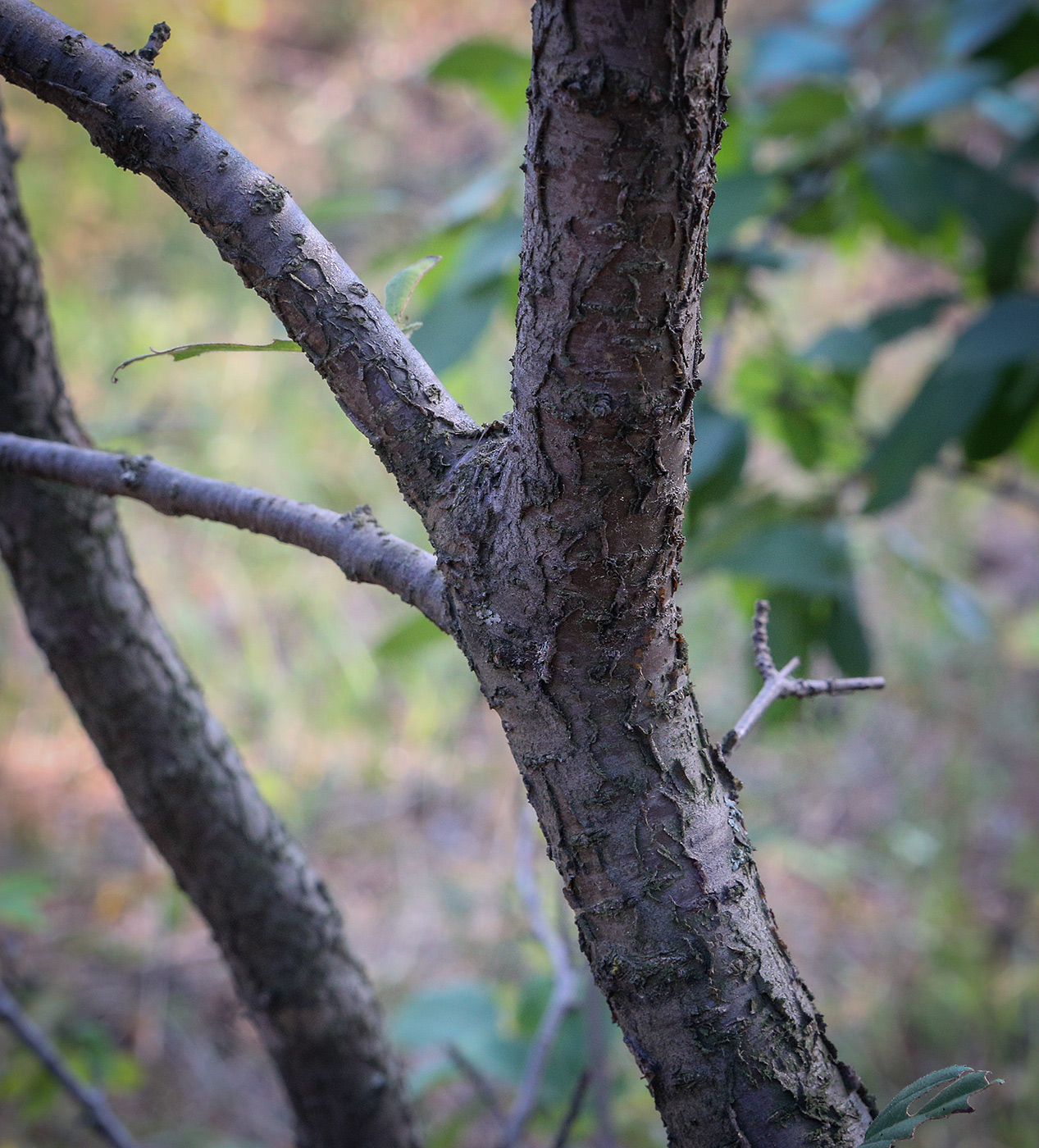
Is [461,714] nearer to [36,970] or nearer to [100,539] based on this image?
[36,970]

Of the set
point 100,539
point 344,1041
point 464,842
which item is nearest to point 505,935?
point 464,842

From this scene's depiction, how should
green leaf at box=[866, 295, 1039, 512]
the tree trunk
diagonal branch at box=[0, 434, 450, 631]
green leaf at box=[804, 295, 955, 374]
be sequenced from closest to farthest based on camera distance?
Answer: the tree trunk < diagonal branch at box=[0, 434, 450, 631] < green leaf at box=[866, 295, 1039, 512] < green leaf at box=[804, 295, 955, 374]

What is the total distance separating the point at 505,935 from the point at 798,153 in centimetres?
129

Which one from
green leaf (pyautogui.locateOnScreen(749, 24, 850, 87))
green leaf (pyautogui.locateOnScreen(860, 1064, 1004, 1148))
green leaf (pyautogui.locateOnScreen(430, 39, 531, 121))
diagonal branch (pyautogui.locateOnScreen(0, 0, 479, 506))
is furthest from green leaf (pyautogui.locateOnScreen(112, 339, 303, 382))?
green leaf (pyautogui.locateOnScreen(749, 24, 850, 87))

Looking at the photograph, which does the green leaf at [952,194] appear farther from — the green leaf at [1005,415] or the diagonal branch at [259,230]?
the diagonal branch at [259,230]

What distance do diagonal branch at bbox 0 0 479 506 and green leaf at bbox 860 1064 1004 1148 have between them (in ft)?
0.82

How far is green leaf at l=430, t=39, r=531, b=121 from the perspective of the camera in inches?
31.5

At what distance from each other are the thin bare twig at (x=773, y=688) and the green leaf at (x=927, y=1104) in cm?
12

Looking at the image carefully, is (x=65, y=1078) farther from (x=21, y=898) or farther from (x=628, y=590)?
(x=628, y=590)

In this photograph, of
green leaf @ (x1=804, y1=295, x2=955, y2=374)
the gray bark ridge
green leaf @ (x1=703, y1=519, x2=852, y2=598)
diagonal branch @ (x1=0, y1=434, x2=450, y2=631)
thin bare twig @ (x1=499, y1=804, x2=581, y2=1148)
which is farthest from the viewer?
green leaf @ (x1=804, y1=295, x2=955, y2=374)

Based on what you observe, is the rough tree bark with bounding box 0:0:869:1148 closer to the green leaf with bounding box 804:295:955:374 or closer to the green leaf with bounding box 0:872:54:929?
the green leaf with bounding box 0:872:54:929

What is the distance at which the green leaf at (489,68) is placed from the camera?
0.80 m

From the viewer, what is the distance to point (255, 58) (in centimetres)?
268

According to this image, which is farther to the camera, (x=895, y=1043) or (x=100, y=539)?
(x=895, y=1043)
